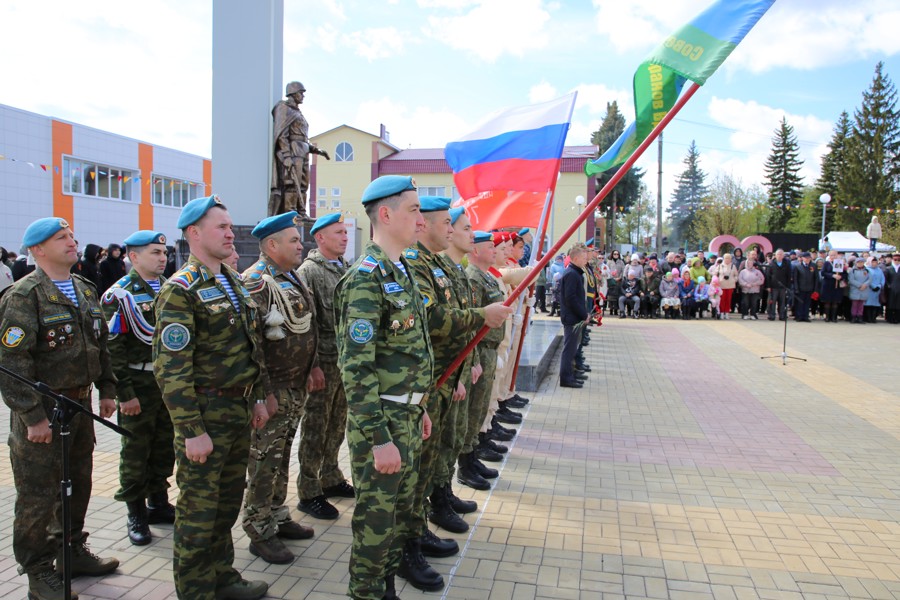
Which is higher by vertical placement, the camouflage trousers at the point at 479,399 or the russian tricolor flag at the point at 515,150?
the russian tricolor flag at the point at 515,150

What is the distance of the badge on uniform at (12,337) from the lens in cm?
318

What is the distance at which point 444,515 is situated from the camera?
429 cm

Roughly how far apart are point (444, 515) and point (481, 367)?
1.30m

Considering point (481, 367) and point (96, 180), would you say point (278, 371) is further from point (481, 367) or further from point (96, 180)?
point (96, 180)

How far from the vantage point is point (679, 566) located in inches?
149

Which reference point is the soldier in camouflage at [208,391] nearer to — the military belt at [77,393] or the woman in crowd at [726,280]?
the military belt at [77,393]

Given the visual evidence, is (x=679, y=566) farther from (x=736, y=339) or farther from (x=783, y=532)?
(x=736, y=339)

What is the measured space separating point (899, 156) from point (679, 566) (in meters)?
65.3

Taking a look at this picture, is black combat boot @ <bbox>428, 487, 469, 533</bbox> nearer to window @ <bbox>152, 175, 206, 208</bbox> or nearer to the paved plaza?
the paved plaza

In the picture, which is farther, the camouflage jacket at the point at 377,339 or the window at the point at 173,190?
the window at the point at 173,190

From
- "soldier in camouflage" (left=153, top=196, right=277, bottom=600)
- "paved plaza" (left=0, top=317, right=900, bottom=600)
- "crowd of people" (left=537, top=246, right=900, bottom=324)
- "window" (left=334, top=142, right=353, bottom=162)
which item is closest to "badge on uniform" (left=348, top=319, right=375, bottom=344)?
"soldier in camouflage" (left=153, top=196, right=277, bottom=600)

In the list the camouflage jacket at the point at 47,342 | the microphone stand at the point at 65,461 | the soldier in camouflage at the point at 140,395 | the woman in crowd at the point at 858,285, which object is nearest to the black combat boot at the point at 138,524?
the soldier in camouflage at the point at 140,395

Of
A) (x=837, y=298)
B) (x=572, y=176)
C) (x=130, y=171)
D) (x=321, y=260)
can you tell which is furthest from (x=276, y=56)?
(x=572, y=176)

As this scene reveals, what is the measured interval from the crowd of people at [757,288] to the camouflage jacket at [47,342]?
15612 millimetres
